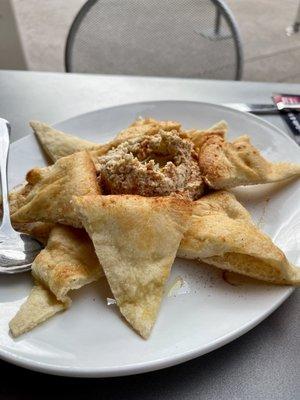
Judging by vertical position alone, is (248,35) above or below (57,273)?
below

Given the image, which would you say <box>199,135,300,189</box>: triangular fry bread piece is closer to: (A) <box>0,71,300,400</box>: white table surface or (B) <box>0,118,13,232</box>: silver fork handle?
(A) <box>0,71,300,400</box>: white table surface

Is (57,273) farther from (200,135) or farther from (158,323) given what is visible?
(200,135)

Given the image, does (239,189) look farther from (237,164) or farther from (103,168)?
(103,168)

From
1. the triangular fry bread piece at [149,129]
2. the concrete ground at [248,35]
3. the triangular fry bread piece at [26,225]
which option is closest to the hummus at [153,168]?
the triangular fry bread piece at [149,129]

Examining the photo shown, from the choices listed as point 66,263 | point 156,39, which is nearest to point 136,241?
point 66,263

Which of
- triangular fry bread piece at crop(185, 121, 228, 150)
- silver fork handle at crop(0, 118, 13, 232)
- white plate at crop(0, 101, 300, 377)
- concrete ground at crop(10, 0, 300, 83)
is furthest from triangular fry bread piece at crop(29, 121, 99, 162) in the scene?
concrete ground at crop(10, 0, 300, 83)

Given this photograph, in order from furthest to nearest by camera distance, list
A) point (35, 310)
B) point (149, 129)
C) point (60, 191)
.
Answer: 1. point (149, 129)
2. point (60, 191)
3. point (35, 310)

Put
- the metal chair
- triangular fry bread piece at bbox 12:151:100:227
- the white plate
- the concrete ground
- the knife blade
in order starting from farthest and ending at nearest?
the concrete ground → the metal chair → the knife blade → triangular fry bread piece at bbox 12:151:100:227 → the white plate

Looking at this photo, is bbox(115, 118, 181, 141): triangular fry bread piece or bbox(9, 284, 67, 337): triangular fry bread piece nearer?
bbox(9, 284, 67, 337): triangular fry bread piece
